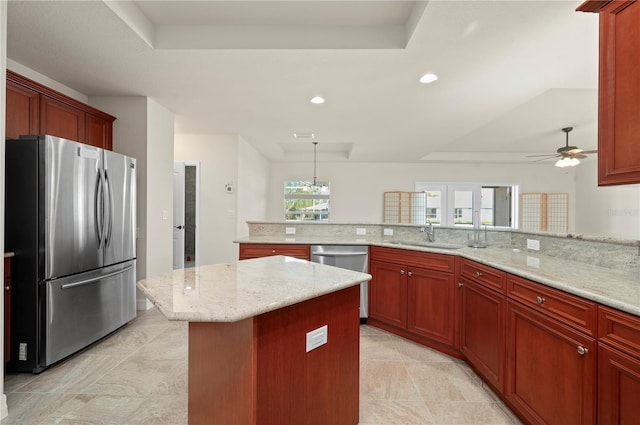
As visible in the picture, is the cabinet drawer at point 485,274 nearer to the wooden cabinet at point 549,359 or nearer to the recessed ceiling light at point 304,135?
the wooden cabinet at point 549,359

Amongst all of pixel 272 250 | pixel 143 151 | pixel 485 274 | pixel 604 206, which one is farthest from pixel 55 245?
pixel 604 206

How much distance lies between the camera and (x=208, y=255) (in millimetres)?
4742

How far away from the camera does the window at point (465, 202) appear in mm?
7379

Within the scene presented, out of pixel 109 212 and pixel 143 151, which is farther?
pixel 143 151

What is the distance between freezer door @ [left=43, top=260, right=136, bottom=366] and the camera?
6.73ft

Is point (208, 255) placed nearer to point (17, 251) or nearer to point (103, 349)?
point (103, 349)

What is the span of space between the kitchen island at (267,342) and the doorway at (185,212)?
3718mm

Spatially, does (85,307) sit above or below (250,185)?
below

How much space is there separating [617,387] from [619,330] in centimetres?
22

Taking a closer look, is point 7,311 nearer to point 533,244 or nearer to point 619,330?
point 619,330

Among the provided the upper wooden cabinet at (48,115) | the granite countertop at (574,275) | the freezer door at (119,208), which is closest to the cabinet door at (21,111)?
the upper wooden cabinet at (48,115)

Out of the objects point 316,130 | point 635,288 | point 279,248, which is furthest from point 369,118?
point 635,288

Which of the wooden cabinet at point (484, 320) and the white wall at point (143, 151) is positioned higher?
the white wall at point (143, 151)

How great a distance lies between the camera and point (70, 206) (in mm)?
2145
